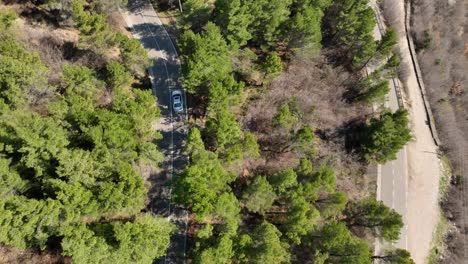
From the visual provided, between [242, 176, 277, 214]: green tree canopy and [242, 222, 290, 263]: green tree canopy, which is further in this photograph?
[242, 176, 277, 214]: green tree canopy

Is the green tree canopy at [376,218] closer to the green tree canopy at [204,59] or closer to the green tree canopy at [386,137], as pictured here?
the green tree canopy at [386,137]

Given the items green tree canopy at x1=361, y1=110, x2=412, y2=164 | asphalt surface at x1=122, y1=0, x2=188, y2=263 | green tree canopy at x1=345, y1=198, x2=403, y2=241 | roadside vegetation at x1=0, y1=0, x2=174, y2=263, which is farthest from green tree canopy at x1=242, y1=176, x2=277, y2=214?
green tree canopy at x1=361, y1=110, x2=412, y2=164

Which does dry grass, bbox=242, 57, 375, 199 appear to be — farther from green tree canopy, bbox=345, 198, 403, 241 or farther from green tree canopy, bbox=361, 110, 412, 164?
green tree canopy, bbox=345, 198, 403, 241

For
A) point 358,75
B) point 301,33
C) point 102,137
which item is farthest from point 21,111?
point 358,75

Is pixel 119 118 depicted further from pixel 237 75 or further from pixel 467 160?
pixel 467 160

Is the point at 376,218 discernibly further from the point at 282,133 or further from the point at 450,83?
the point at 450,83

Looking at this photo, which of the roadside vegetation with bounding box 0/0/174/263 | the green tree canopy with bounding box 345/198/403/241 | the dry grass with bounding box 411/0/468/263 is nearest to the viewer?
the roadside vegetation with bounding box 0/0/174/263
